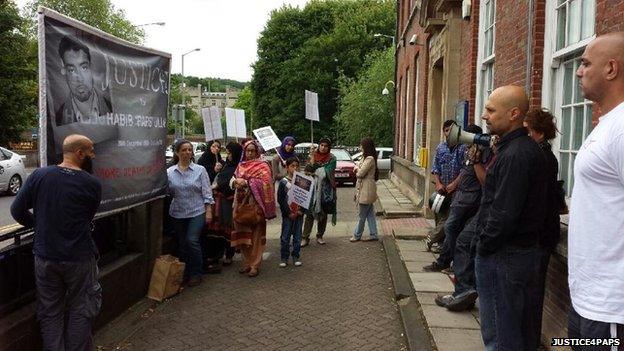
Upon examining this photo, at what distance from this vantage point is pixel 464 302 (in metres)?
5.34

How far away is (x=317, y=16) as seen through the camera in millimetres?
45406

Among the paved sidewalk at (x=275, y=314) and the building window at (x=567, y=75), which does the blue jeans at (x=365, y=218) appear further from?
the building window at (x=567, y=75)

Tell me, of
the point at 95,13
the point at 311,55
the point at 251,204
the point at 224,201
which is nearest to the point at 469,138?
the point at 251,204

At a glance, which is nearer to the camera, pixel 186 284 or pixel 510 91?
pixel 510 91

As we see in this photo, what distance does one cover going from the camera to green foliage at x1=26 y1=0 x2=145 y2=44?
44122 mm

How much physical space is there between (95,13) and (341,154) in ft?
104

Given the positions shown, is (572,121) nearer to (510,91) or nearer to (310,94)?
(510,91)

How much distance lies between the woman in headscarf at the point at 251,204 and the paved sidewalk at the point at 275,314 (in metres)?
0.36

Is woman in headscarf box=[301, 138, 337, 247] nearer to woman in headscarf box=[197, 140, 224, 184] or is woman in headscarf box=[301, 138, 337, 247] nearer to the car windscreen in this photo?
woman in headscarf box=[197, 140, 224, 184]

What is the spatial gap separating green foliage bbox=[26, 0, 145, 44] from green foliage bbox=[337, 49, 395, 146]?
21257 mm

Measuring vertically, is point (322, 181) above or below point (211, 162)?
below

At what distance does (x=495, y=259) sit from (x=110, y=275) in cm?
365

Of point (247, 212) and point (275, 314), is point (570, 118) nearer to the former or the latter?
point (275, 314)

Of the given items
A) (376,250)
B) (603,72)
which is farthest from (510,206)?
(376,250)
